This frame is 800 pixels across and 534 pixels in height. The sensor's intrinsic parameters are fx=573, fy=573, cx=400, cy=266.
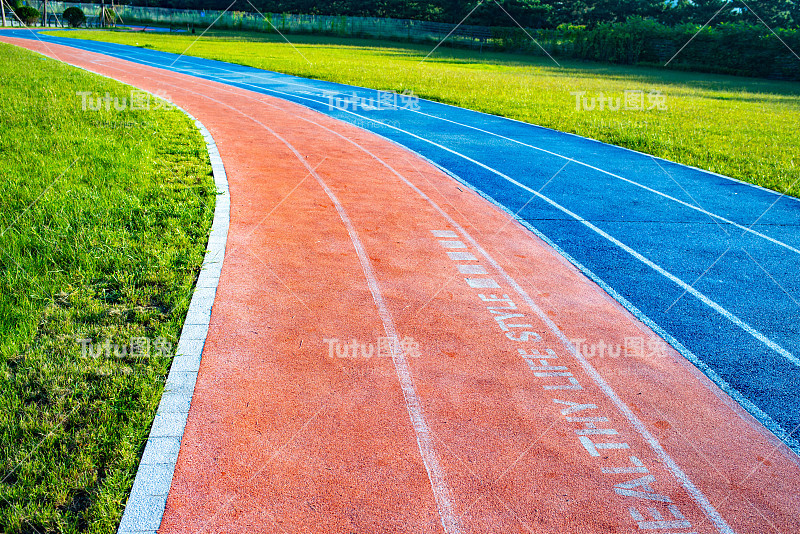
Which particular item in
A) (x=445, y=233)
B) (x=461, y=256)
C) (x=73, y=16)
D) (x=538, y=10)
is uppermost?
(x=538, y=10)

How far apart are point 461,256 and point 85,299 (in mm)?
3980

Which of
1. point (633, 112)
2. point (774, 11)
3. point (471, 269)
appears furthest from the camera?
point (774, 11)

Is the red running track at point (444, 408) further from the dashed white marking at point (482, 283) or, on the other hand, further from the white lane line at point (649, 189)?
the white lane line at point (649, 189)

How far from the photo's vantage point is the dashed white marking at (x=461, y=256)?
6.80 meters

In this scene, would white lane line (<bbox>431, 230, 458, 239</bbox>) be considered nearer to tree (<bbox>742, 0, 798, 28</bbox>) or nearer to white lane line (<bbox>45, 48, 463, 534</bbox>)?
white lane line (<bbox>45, 48, 463, 534</bbox>)

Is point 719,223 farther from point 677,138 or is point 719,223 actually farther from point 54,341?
point 54,341

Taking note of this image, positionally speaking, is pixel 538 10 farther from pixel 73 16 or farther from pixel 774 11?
pixel 73 16

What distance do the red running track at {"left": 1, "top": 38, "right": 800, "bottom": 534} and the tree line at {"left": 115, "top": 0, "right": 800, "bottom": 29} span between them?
2128 inches

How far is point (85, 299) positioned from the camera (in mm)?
5113

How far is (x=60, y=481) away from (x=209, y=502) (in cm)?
83

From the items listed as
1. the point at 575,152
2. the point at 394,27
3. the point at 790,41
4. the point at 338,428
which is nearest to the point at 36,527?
the point at 338,428

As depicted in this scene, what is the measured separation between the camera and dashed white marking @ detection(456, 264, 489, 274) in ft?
21.3

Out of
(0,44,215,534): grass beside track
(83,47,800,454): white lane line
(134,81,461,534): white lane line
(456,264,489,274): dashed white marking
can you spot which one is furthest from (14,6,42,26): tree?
(456,264,489,274): dashed white marking

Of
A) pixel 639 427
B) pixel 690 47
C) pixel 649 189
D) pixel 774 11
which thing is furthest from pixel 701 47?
pixel 639 427
